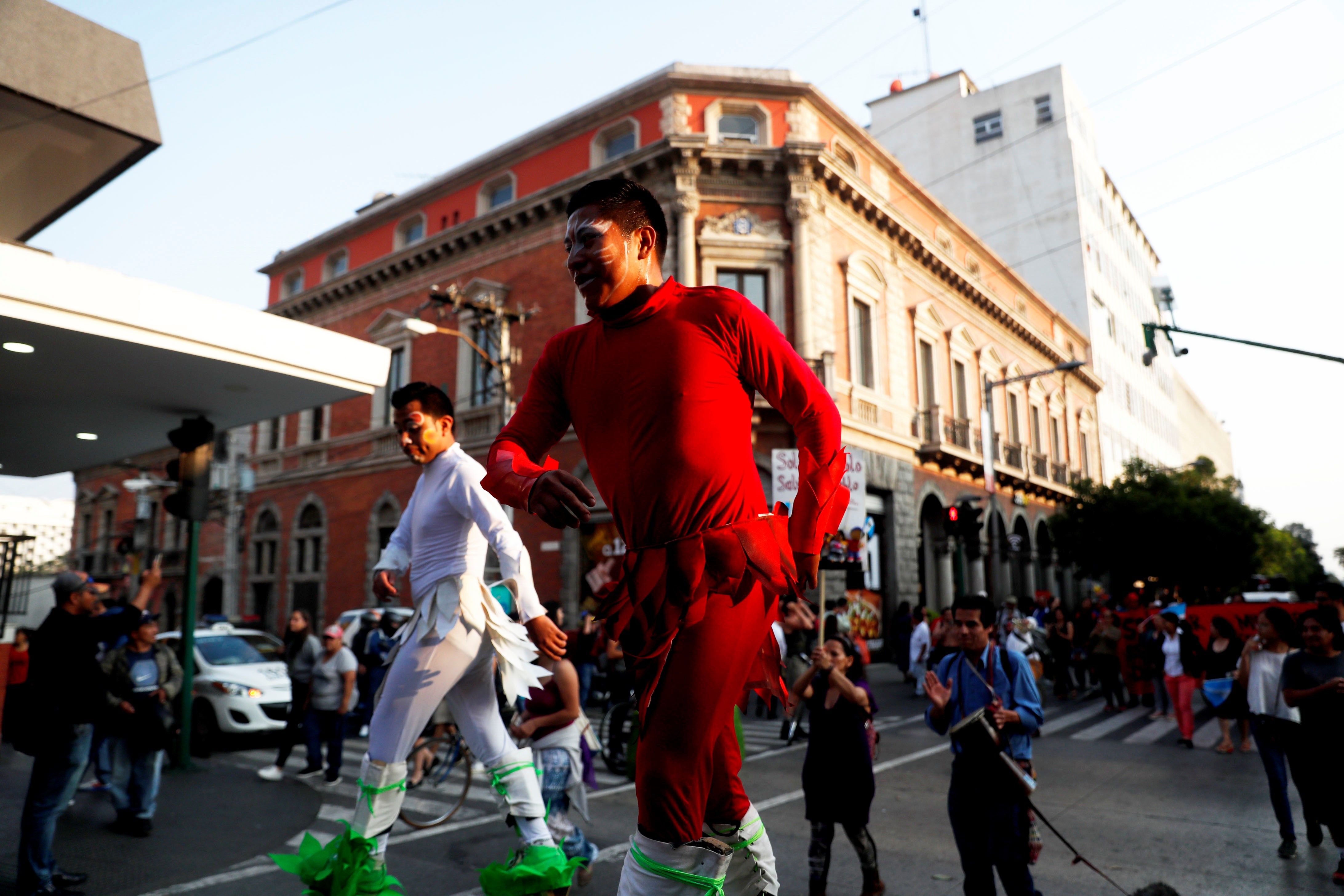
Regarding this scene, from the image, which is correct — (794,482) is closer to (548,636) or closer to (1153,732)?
(1153,732)

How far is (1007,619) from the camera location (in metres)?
17.4

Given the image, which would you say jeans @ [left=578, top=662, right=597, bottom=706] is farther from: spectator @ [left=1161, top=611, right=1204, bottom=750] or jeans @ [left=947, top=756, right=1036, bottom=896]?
jeans @ [left=947, top=756, right=1036, bottom=896]

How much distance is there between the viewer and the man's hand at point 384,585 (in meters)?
3.80

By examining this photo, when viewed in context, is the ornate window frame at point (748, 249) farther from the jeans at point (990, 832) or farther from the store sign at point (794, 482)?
the jeans at point (990, 832)

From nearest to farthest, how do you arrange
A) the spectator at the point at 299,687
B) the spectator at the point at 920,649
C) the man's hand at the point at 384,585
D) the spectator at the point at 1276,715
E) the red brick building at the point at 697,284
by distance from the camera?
the man's hand at the point at 384,585
the spectator at the point at 1276,715
the spectator at the point at 299,687
the spectator at the point at 920,649
the red brick building at the point at 697,284

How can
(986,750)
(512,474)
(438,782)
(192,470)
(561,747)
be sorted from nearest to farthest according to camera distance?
(512,474)
(986,750)
(561,747)
(438,782)
(192,470)

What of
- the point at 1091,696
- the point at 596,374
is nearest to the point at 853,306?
the point at 1091,696

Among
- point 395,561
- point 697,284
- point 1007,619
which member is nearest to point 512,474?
point 395,561

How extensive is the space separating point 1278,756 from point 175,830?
26.0 ft

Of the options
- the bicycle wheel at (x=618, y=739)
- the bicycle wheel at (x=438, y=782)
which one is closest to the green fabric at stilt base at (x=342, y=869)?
the bicycle wheel at (x=438, y=782)

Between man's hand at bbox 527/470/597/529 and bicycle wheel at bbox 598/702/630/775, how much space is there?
746 cm

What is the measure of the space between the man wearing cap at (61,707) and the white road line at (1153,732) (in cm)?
1122

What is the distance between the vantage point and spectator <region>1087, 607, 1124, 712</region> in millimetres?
14781

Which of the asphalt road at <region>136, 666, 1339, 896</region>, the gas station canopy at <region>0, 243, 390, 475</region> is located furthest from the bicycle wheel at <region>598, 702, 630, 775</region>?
the gas station canopy at <region>0, 243, 390, 475</region>
